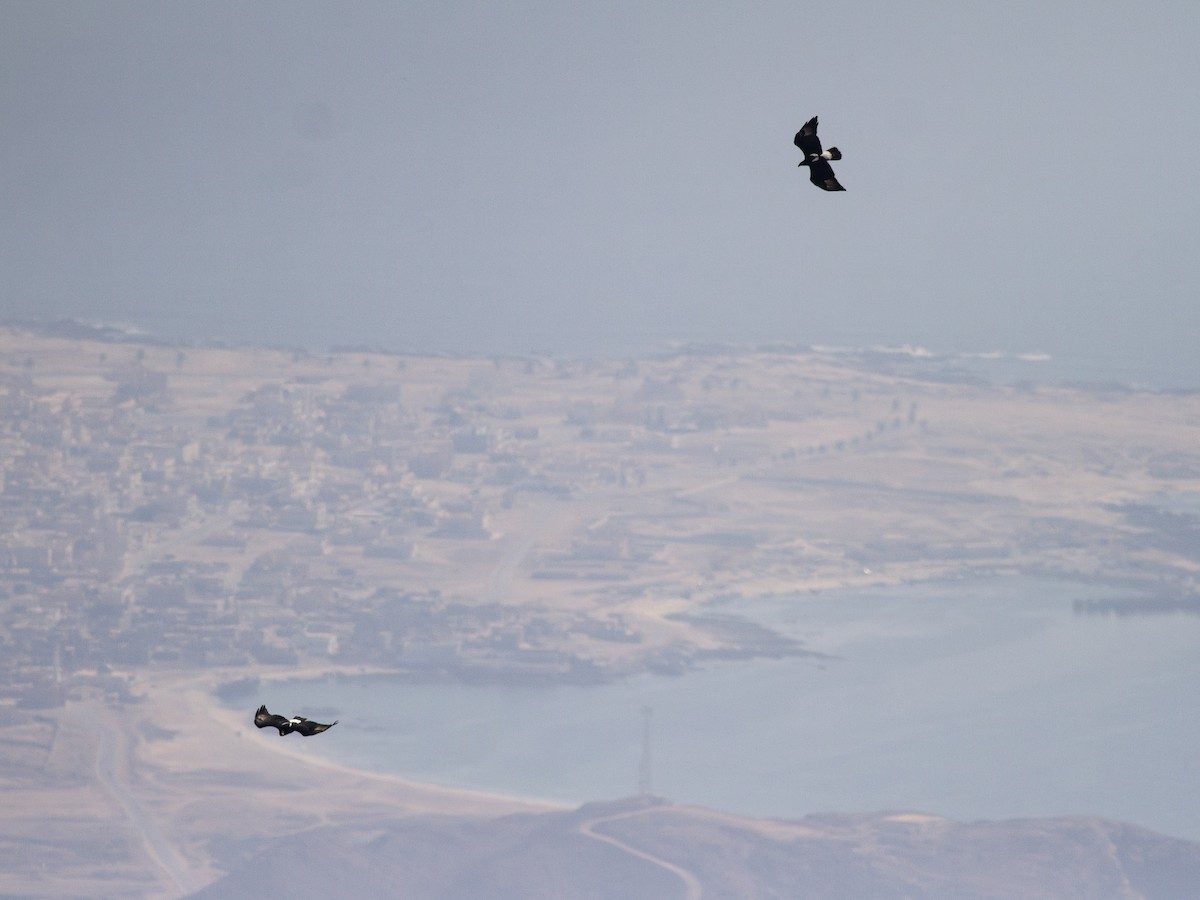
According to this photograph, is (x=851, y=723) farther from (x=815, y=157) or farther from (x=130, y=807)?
(x=815, y=157)

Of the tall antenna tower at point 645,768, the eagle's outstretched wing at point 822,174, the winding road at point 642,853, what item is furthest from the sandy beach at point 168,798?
the eagle's outstretched wing at point 822,174

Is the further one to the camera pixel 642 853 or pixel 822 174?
pixel 642 853

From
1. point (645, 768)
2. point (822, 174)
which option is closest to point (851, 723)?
point (645, 768)

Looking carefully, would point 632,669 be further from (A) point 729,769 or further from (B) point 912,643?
(B) point 912,643

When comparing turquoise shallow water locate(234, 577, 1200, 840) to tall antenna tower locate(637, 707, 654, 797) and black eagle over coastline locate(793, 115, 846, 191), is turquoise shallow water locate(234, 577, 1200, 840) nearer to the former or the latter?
tall antenna tower locate(637, 707, 654, 797)

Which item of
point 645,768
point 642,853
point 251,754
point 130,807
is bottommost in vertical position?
point 642,853

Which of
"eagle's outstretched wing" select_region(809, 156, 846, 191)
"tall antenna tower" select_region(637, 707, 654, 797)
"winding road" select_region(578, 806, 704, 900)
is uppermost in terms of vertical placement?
"eagle's outstretched wing" select_region(809, 156, 846, 191)

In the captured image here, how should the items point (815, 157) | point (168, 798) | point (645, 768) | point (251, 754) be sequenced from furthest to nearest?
1. point (645, 768)
2. point (251, 754)
3. point (168, 798)
4. point (815, 157)

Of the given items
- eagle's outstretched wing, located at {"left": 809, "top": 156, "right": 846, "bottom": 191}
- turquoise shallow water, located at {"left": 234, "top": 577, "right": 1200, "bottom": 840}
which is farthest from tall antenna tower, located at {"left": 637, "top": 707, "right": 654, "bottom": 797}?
eagle's outstretched wing, located at {"left": 809, "top": 156, "right": 846, "bottom": 191}

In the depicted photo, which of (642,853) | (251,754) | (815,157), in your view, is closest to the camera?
(815,157)

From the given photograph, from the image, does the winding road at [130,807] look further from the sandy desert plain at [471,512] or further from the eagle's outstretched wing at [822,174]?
the eagle's outstretched wing at [822,174]
